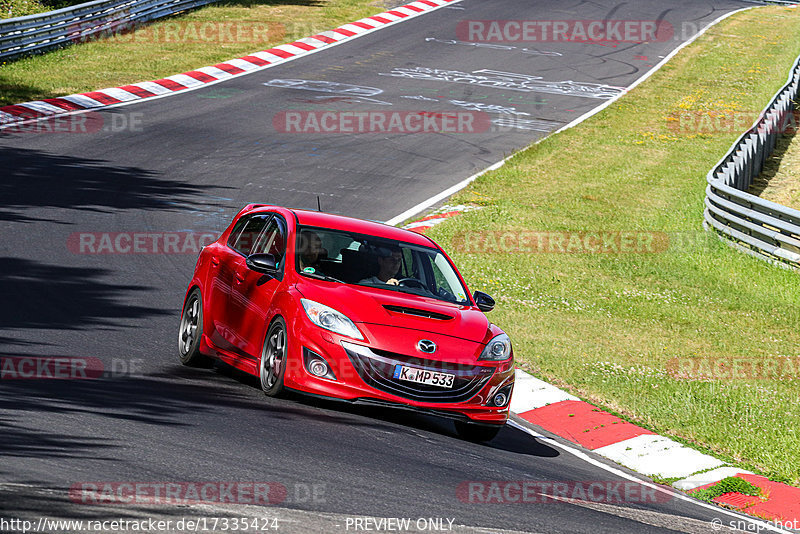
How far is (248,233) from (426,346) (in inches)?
107

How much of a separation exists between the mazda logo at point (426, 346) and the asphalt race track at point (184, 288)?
2.27 ft

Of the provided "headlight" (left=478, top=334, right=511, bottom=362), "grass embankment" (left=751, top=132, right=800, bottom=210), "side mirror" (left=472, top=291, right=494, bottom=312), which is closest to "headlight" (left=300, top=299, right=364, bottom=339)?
"headlight" (left=478, top=334, right=511, bottom=362)

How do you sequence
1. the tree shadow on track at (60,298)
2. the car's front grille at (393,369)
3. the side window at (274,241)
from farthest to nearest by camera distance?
the tree shadow on track at (60,298)
the side window at (274,241)
the car's front grille at (393,369)

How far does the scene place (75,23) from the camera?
31.3 meters

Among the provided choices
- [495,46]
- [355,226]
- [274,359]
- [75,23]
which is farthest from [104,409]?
[495,46]

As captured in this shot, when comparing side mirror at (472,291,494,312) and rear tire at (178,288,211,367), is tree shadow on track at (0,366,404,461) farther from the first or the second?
side mirror at (472,291,494,312)

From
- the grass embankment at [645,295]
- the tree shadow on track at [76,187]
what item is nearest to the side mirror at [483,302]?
the grass embankment at [645,295]

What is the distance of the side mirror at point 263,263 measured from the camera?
923 centimetres

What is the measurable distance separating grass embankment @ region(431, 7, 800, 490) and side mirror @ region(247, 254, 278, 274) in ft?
12.9

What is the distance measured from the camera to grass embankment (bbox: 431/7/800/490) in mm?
10867

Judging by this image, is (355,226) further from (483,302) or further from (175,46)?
(175,46)

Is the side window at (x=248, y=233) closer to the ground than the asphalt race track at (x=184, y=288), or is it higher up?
higher up

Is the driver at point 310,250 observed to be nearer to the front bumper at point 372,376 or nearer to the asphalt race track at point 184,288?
the front bumper at point 372,376

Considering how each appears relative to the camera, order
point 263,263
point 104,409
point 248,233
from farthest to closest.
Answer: point 248,233, point 263,263, point 104,409
